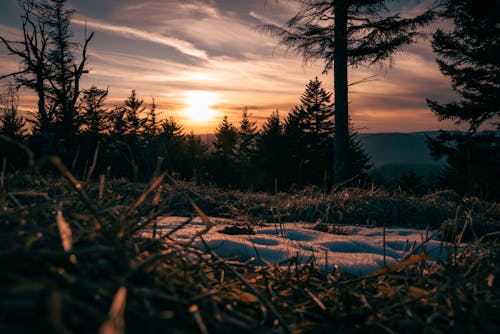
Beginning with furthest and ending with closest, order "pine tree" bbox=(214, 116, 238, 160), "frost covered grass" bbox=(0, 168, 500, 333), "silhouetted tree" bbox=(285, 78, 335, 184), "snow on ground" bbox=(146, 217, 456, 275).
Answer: "pine tree" bbox=(214, 116, 238, 160) < "silhouetted tree" bbox=(285, 78, 335, 184) < "snow on ground" bbox=(146, 217, 456, 275) < "frost covered grass" bbox=(0, 168, 500, 333)

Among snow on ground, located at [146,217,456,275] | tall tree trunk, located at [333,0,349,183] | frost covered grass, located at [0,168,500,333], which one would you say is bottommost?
snow on ground, located at [146,217,456,275]

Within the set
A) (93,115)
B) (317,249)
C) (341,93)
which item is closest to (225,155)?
(93,115)

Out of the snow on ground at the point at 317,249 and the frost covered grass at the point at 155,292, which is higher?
the frost covered grass at the point at 155,292

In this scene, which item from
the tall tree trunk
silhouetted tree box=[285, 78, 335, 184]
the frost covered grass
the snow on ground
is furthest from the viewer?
silhouetted tree box=[285, 78, 335, 184]

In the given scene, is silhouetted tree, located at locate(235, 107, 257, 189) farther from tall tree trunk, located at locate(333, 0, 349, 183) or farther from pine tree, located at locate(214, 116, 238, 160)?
tall tree trunk, located at locate(333, 0, 349, 183)

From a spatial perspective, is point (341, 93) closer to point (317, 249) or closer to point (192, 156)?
point (317, 249)

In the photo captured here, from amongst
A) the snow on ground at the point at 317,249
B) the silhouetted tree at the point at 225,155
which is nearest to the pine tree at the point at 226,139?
the silhouetted tree at the point at 225,155

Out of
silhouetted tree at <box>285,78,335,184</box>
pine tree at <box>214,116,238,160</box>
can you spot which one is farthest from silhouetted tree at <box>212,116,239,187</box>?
silhouetted tree at <box>285,78,335,184</box>

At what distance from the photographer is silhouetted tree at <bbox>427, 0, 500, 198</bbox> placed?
720 inches

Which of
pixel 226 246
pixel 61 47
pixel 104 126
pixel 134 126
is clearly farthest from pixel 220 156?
pixel 226 246

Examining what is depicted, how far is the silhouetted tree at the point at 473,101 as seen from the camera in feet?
60.0

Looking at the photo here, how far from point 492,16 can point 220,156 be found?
3162 cm

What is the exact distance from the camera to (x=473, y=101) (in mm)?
20672

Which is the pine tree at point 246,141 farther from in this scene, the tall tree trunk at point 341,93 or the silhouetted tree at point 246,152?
the tall tree trunk at point 341,93
